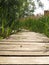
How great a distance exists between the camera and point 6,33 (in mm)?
7684

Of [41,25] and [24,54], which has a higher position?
[24,54]

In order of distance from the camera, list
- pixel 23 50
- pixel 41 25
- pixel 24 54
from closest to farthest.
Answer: pixel 24 54 → pixel 23 50 → pixel 41 25

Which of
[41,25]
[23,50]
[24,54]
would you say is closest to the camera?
[24,54]

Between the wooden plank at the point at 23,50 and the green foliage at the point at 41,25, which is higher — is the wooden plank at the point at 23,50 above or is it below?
above

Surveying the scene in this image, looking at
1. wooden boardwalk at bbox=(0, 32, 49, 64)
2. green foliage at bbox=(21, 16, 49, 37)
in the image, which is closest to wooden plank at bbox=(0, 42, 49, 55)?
wooden boardwalk at bbox=(0, 32, 49, 64)

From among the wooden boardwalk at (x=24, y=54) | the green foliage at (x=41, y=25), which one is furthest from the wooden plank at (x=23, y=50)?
the green foliage at (x=41, y=25)

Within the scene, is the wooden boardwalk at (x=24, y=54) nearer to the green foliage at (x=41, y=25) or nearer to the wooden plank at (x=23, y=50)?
the wooden plank at (x=23, y=50)

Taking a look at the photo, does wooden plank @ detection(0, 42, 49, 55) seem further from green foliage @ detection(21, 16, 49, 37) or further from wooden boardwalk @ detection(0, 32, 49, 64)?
green foliage @ detection(21, 16, 49, 37)

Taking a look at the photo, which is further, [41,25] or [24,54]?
[41,25]

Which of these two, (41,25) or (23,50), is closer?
(23,50)

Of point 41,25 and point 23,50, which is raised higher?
point 23,50

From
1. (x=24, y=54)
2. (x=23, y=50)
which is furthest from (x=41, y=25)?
(x=24, y=54)

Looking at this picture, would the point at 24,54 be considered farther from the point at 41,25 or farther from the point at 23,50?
the point at 41,25

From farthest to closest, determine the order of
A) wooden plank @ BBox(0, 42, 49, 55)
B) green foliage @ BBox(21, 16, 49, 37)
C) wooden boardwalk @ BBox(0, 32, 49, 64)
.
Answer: green foliage @ BBox(21, 16, 49, 37) → wooden plank @ BBox(0, 42, 49, 55) → wooden boardwalk @ BBox(0, 32, 49, 64)
